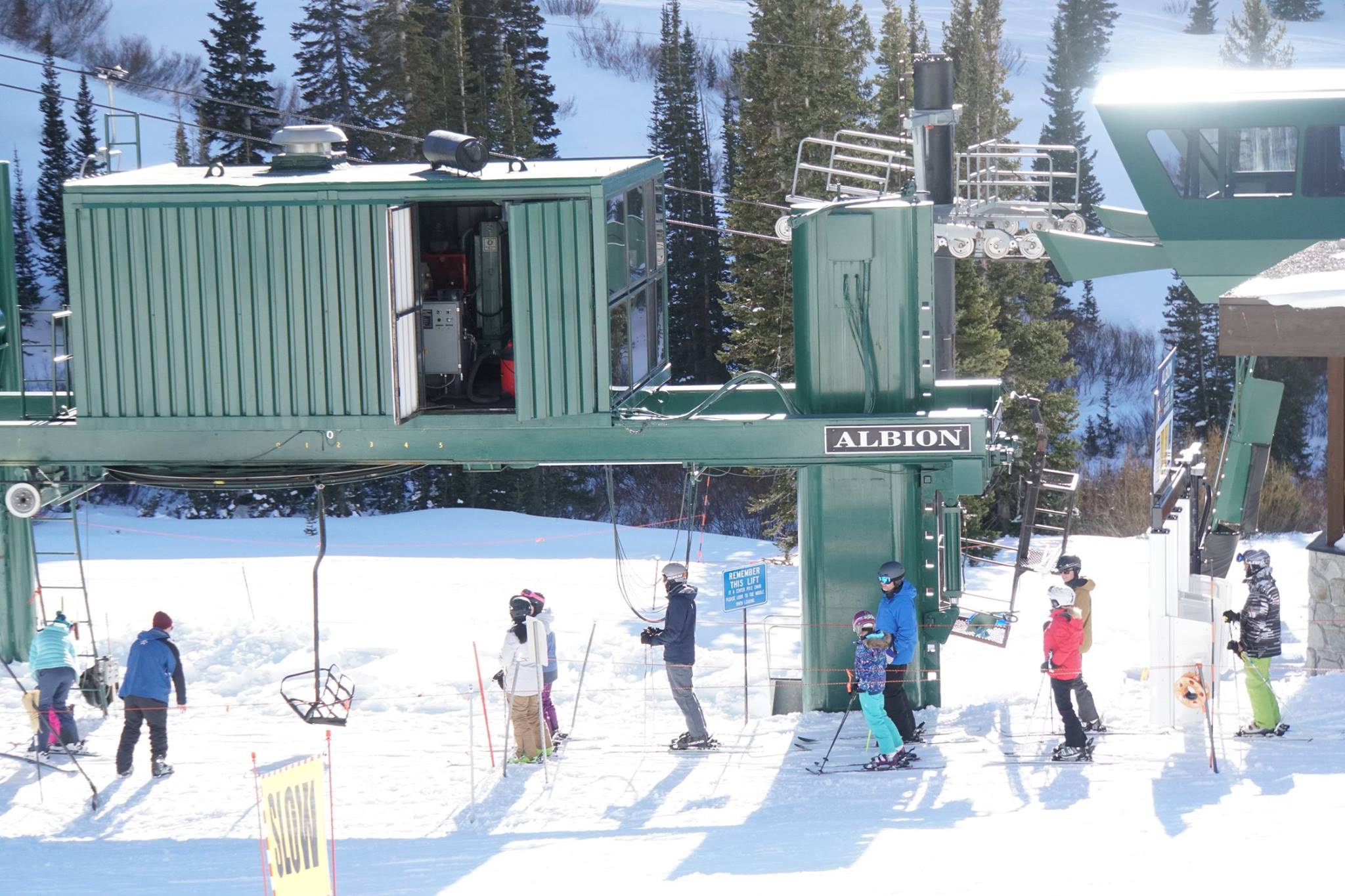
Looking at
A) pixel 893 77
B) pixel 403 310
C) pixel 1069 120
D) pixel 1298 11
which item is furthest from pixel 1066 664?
pixel 1298 11

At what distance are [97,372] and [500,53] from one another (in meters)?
34.9

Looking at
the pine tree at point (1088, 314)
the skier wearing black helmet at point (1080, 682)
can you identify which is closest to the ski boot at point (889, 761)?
the skier wearing black helmet at point (1080, 682)

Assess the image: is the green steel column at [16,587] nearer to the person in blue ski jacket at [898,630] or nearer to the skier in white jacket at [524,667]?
the skier in white jacket at [524,667]

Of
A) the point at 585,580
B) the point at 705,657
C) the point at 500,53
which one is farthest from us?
the point at 500,53

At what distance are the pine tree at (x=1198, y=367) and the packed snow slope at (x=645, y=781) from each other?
24521 millimetres

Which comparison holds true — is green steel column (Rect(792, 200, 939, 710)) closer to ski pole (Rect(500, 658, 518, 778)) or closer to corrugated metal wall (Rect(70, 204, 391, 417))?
ski pole (Rect(500, 658, 518, 778))

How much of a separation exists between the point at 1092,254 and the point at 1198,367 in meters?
24.9

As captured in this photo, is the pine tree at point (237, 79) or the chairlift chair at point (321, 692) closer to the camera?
the chairlift chair at point (321, 692)

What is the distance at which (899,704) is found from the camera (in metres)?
12.9

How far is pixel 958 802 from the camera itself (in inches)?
462

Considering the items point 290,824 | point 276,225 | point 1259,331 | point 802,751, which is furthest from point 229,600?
point 1259,331

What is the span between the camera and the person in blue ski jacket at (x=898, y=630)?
42.0 feet

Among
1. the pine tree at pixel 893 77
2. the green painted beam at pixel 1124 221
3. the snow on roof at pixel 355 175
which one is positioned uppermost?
the pine tree at pixel 893 77

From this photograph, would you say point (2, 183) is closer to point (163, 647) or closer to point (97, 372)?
point (97, 372)
